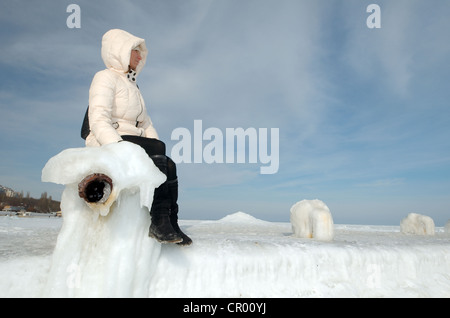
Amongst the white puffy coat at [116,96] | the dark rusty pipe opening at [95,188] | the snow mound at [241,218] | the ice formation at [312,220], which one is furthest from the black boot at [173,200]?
the snow mound at [241,218]

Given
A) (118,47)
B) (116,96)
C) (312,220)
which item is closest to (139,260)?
(116,96)

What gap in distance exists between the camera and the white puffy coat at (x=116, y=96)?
3.05m

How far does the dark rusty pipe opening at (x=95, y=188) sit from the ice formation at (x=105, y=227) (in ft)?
0.13

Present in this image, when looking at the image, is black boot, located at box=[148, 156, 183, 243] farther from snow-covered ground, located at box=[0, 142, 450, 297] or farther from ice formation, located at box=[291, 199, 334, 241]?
ice formation, located at box=[291, 199, 334, 241]

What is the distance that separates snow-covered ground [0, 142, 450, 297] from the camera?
242cm

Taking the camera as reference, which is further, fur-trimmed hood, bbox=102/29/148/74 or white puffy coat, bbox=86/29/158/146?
fur-trimmed hood, bbox=102/29/148/74

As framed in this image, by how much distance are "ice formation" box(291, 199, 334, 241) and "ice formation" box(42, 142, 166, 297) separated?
3.39 metres

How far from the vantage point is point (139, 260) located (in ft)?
8.68

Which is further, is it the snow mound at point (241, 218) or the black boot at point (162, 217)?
the snow mound at point (241, 218)

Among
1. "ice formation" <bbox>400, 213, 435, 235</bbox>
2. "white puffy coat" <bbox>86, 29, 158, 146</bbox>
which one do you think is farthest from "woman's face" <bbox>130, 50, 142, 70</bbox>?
"ice formation" <bbox>400, 213, 435, 235</bbox>

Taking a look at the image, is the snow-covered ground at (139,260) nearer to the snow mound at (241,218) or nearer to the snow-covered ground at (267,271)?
the snow-covered ground at (267,271)

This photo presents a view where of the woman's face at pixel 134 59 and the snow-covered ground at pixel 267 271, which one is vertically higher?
the woman's face at pixel 134 59

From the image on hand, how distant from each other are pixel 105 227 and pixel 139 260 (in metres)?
0.43
